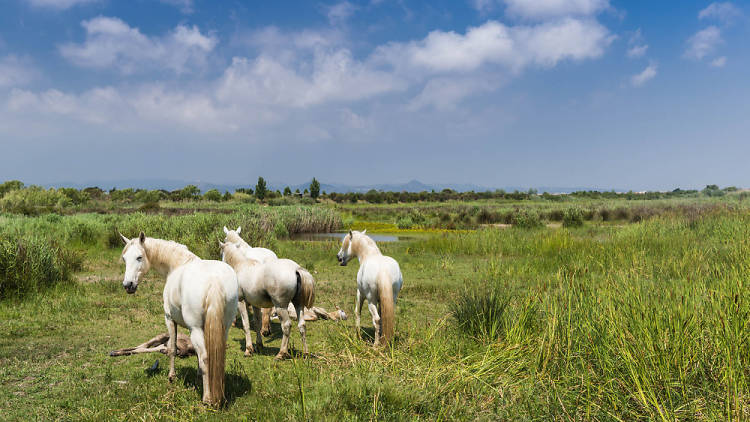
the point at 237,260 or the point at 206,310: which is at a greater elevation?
the point at 237,260

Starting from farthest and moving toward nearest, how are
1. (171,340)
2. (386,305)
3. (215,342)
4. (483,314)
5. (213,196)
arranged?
(213,196), (386,305), (483,314), (171,340), (215,342)

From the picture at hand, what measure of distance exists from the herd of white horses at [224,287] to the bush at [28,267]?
6589 millimetres

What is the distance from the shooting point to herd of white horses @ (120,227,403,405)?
4.44 m

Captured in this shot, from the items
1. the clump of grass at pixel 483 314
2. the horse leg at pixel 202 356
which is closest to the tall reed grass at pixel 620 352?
the clump of grass at pixel 483 314

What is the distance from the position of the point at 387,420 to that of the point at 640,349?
A: 8.50 feet

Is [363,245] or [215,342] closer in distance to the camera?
[215,342]

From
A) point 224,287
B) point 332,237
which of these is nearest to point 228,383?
point 224,287

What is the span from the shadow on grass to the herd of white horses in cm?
20

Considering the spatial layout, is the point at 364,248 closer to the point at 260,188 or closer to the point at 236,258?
the point at 236,258

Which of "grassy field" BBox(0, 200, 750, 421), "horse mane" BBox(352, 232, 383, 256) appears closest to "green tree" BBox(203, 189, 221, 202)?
"grassy field" BBox(0, 200, 750, 421)

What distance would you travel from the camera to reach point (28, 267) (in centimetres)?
1009

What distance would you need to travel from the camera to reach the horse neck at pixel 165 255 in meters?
5.43

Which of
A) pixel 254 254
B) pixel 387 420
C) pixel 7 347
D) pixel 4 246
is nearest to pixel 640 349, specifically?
pixel 387 420

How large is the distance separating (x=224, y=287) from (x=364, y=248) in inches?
116
